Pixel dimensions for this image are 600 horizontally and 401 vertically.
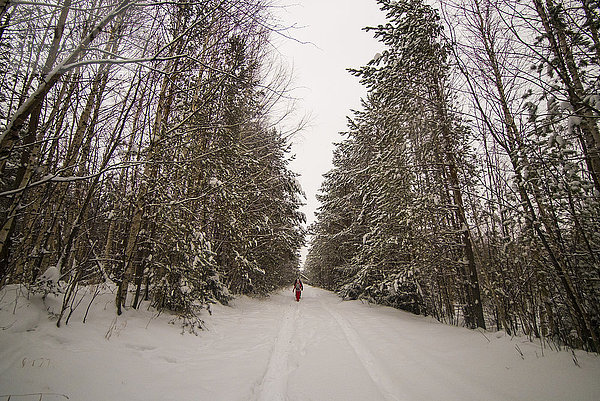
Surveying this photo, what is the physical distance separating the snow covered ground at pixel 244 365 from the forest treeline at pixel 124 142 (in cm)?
53

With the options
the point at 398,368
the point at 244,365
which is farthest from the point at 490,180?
the point at 244,365

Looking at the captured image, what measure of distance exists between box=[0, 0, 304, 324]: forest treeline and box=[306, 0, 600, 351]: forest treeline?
3.99 m

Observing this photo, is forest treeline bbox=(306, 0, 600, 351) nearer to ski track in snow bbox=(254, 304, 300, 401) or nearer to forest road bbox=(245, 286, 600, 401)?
forest road bbox=(245, 286, 600, 401)

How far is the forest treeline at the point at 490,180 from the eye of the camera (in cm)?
334

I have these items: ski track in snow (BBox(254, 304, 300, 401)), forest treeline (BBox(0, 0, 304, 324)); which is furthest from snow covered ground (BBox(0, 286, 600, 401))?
forest treeline (BBox(0, 0, 304, 324))

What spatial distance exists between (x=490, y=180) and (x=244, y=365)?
21.5 feet

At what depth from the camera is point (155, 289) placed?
5293 mm

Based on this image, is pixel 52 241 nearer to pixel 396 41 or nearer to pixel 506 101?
pixel 506 101

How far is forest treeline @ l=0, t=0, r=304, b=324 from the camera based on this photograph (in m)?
2.44

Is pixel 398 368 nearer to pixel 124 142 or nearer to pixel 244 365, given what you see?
pixel 244 365

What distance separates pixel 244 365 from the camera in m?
3.76

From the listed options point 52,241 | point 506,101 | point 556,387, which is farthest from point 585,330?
point 52,241

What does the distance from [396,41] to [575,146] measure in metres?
6.22

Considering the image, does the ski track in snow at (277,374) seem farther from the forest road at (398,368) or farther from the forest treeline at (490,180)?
the forest treeline at (490,180)
